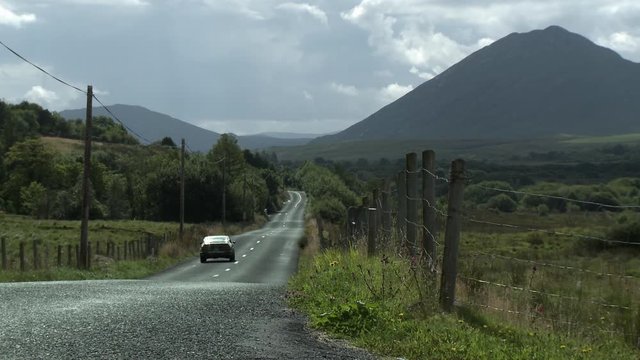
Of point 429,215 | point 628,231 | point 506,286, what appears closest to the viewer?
point 506,286

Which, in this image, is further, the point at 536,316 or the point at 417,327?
the point at 536,316

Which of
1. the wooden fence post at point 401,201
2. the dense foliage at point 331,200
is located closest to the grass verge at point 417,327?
the wooden fence post at point 401,201

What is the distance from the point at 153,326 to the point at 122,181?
11719cm

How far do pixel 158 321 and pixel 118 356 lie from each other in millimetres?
2735

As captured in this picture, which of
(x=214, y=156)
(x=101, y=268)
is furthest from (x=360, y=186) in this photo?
(x=101, y=268)

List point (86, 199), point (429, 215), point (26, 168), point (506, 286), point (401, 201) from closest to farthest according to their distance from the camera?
point (506, 286)
point (429, 215)
point (401, 201)
point (86, 199)
point (26, 168)

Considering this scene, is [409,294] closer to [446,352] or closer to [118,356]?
[446,352]

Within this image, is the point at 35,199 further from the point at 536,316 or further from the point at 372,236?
the point at 536,316

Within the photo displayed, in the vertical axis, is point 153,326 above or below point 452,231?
below

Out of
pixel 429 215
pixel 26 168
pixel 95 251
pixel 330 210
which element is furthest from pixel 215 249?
pixel 26 168

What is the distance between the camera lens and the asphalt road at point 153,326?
8.19 meters

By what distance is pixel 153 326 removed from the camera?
10070 mm

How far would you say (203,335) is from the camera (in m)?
9.39

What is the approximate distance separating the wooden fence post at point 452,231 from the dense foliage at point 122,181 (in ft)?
260
